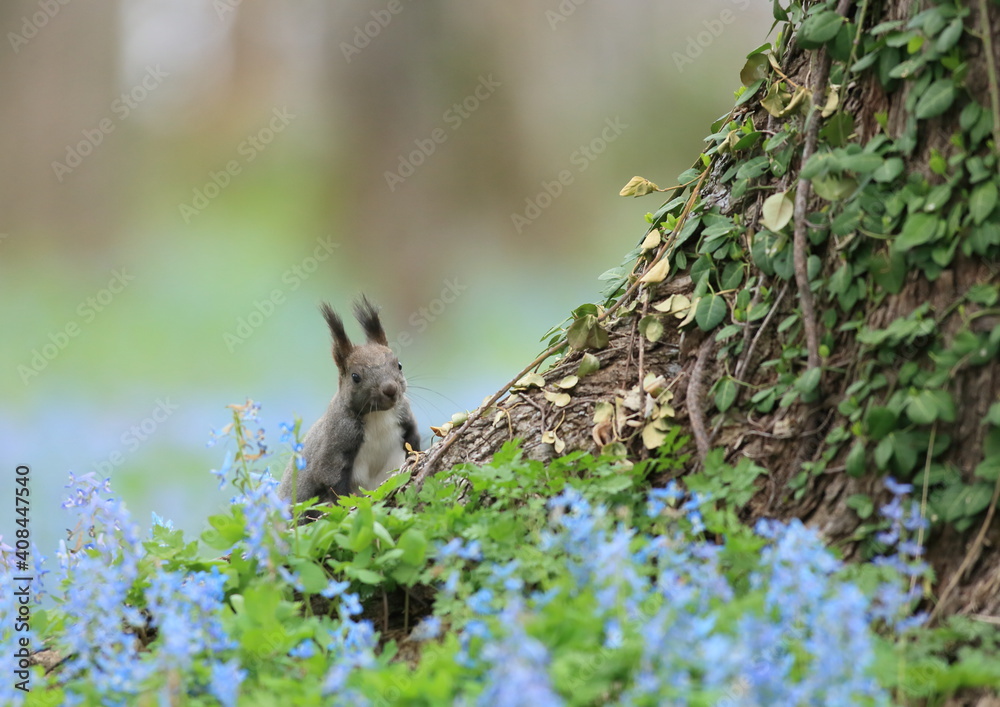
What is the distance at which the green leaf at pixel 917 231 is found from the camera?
1558mm

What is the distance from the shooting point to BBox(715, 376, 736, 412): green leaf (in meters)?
1.87

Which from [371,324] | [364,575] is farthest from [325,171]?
[364,575]

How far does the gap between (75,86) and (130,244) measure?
951mm

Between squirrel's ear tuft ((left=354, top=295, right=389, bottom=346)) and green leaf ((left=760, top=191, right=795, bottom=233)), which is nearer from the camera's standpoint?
green leaf ((left=760, top=191, right=795, bottom=233))

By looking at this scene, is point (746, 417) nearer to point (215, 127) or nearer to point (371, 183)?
point (371, 183)

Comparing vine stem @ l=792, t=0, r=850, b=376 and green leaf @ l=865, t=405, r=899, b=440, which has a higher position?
vine stem @ l=792, t=0, r=850, b=376

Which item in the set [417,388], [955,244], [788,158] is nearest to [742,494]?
[955,244]

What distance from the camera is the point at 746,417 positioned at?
6.20 ft

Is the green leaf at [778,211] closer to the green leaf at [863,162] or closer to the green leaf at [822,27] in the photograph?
the green leaf at [863,162]

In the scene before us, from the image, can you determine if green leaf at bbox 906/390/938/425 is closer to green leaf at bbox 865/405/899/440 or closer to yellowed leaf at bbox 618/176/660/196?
green leaf at bbox 865/405/899/440

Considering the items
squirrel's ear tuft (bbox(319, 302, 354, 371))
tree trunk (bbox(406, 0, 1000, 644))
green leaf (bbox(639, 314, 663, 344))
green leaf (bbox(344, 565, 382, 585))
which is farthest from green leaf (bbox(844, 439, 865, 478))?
squirrel's ear tuft (bbox(319, 302, 354, 371))

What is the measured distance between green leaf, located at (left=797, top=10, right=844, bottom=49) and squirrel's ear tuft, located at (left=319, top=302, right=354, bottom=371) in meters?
2.14

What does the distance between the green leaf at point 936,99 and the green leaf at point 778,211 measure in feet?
1.06

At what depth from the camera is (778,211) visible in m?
1.86
